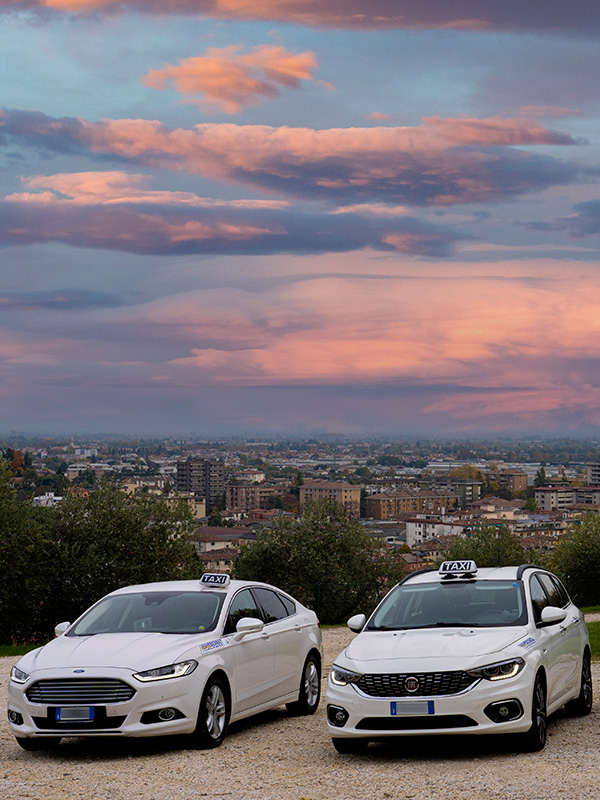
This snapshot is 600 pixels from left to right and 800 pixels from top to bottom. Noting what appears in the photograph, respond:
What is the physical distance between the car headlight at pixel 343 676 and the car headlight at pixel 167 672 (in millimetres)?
1310

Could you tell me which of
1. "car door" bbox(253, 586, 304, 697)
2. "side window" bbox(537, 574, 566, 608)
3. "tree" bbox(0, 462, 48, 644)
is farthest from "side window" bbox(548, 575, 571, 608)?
"tree" bbox(0, 462, 48, 644)

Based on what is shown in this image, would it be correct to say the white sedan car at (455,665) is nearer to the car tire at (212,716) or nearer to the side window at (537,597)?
the side window at (537,597)

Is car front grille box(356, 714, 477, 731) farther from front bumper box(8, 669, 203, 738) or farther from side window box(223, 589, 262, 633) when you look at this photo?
side window box(223, 589, 262, 633)

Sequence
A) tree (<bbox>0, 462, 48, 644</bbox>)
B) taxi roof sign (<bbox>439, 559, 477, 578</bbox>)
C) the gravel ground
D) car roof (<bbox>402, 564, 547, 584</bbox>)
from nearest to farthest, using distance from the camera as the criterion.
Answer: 1. the gravel ground
2. car roof (<bbox>402, 564, 547, 584</bbox>)
3. taxi roof sign (<bbox>439, 559, 477, 578</bbox>)
4. tree (<bbox>0, 462, 48, 644</bbox>)

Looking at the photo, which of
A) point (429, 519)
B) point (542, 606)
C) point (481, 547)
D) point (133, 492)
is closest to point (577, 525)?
point (481, 547)

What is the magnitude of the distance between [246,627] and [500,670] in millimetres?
2702

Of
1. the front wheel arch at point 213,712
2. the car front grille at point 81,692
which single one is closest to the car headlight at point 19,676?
the car front grille at point 81,692

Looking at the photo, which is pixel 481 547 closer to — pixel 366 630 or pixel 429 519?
pixel 366 630

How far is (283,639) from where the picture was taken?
36.4 feet

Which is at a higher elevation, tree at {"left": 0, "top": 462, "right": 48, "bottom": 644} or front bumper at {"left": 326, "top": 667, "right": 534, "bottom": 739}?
front bumper at {"left": 326, "top": 667, "right": 534, "bottom": 739}

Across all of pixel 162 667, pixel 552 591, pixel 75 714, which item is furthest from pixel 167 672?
pixel 552 591

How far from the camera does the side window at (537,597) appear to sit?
981cm

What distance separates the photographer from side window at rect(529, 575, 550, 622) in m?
9.81

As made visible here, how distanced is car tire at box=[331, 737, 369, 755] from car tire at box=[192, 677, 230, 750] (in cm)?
116
